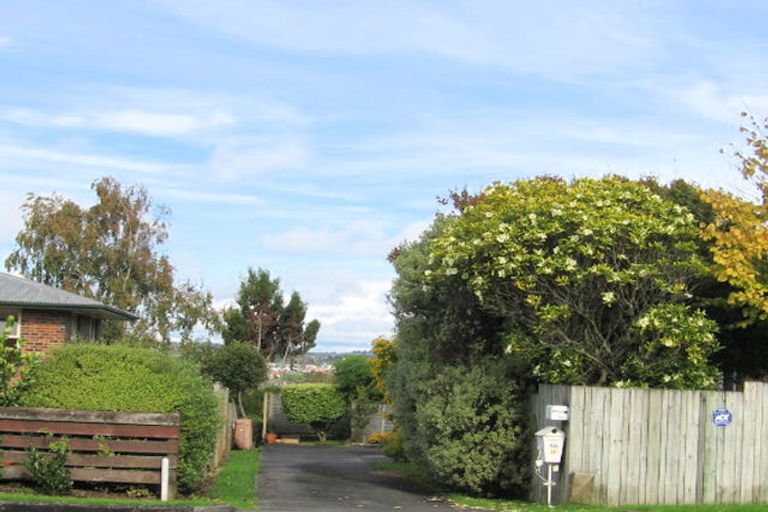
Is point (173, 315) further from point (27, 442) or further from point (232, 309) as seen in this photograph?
point (27, 442)

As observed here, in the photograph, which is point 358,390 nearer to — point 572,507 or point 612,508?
point 572,507

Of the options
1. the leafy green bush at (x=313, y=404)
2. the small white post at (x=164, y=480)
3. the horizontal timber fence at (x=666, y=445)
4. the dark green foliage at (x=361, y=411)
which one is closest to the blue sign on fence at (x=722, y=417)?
the horizontal timber fence at (x=666, y=445)

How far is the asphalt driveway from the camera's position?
16438 millimetres

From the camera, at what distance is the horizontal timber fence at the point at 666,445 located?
54.6 feet

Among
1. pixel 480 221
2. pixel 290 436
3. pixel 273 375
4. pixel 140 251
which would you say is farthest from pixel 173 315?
pixel 480 221

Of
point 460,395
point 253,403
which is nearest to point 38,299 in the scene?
point 460,395

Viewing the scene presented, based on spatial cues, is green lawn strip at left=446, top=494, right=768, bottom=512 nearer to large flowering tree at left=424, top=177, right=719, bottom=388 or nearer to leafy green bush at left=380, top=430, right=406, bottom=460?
large flowering tree at left=424, top=177, right=719, bottom=388

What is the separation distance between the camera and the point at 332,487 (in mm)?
19906

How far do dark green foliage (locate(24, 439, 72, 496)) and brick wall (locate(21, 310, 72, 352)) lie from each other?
9829 millimetres

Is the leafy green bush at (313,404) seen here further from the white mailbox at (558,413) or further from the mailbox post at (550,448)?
the white mailbox at (558,413)

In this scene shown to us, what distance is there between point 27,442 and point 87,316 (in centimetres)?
1236

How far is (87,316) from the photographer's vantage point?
27891 millimetres

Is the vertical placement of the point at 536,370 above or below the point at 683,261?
below

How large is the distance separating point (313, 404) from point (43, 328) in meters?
17.2
